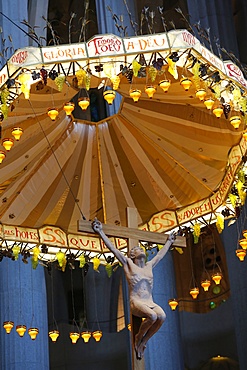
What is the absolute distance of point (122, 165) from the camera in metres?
14.5

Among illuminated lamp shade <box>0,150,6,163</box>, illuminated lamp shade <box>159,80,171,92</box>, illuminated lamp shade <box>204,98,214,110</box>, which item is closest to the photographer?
illuminated lamp shade <box>159,80,171,92</box>

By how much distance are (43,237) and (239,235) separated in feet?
15.1

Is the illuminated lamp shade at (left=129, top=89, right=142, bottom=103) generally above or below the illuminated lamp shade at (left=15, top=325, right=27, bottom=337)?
above

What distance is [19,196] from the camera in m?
14.4

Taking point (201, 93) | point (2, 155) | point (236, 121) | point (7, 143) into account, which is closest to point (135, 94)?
point (201, 93)

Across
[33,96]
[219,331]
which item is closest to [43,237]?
[33,96]

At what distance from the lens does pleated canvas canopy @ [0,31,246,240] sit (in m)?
13.7

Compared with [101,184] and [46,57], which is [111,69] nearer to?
[46,57]

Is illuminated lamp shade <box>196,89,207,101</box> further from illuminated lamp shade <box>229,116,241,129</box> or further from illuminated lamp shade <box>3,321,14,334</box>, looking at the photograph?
illuminated lamp shade <box>3,321,14,334</box>

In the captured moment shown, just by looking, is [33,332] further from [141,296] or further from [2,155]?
[141,296]

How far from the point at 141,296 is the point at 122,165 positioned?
14.8 feet

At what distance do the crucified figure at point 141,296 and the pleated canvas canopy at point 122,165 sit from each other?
3.21 m

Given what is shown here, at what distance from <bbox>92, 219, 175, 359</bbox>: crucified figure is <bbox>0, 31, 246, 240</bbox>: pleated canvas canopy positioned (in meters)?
3.21

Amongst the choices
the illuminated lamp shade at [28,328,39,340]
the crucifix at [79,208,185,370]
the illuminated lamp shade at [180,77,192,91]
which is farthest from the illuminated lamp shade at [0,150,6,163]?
the illuminated lamp shade at [28,328,39,340]
